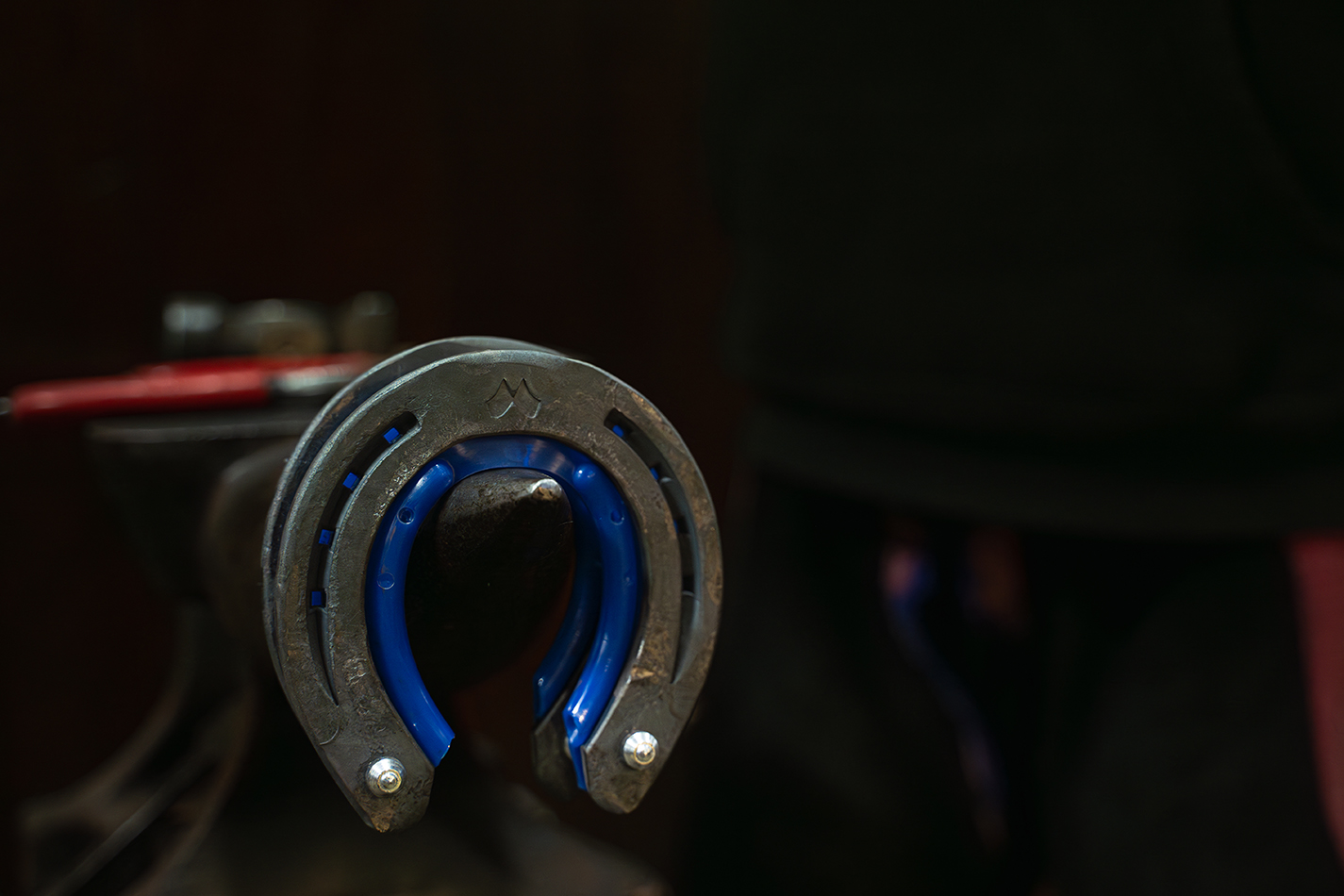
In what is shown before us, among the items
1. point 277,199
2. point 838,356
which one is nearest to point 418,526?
point 838,356

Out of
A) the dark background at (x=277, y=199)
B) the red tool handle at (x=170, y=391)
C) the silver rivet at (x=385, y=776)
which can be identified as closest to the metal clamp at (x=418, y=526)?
the silver rivet at (x=385, y=776)

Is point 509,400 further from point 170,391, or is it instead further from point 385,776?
point 170,391

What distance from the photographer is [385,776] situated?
237 mm

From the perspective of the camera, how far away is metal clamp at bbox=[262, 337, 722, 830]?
234 millimetres

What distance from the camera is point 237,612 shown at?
36 cm

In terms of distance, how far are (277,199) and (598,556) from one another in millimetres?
671

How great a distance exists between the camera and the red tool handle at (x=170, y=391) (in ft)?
1.27

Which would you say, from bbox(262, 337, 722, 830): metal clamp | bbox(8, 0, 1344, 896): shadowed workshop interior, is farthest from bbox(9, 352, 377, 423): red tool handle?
bbox(262, 337, 722, 830): metal clamp

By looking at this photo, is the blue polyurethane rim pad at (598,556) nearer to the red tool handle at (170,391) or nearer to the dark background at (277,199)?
the red tool handle at (170,391)

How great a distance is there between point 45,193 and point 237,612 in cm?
57

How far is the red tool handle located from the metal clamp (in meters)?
0.17

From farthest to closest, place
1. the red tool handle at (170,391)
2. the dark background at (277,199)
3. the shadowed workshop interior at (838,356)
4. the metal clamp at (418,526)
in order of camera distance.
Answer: the dark background at (277,199), the shadowed workshop interior at (838,356), the red tool handle at (170,391), the metal clamp at (418,526)

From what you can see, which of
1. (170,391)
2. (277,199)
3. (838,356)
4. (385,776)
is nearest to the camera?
(385,776)

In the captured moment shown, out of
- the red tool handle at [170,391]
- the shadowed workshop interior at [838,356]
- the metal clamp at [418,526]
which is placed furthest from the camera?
the shadowed workshop interior at [838,356]
